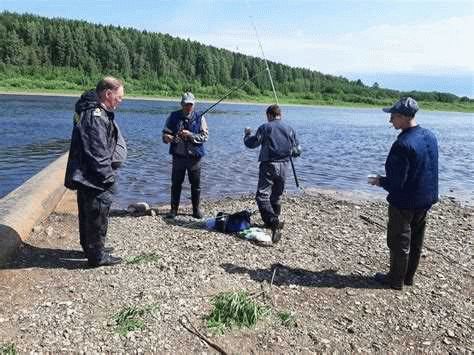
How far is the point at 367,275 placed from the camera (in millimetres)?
7680

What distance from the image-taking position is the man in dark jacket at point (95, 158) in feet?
21.3

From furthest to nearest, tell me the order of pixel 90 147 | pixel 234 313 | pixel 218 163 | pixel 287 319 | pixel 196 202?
pixel 218 163 → pixel 196 202 → pixel 90 147 → pixel 287 319 → pixel 234 313

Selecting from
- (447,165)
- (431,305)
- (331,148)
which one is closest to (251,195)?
(431,305)

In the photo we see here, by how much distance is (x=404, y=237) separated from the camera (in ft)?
22.4

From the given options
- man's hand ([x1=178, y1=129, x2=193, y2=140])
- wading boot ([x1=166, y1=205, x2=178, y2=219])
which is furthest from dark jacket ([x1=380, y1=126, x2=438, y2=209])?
wading boot ([x1=166, y1=205, x2=178, y2=219])

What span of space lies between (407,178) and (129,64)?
422ft

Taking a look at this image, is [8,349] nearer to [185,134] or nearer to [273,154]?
[273,154]

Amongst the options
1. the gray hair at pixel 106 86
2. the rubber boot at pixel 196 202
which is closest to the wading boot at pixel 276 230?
the rubber boot at pixel 196 202

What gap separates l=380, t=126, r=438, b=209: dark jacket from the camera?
651 cm

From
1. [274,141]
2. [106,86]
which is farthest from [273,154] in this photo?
[106,86]

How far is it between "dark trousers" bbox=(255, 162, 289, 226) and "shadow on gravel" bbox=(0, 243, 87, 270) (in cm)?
330

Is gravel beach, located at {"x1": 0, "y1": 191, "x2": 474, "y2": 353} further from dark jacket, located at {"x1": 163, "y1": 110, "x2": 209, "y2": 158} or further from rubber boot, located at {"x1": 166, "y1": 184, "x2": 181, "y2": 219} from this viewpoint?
dark jacket, located at {"x1": 163, "y1": 110, "x2": 209, "y2": 158}

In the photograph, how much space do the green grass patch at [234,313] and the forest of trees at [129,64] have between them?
90.0m

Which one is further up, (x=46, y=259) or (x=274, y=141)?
(x=274, y=141)
